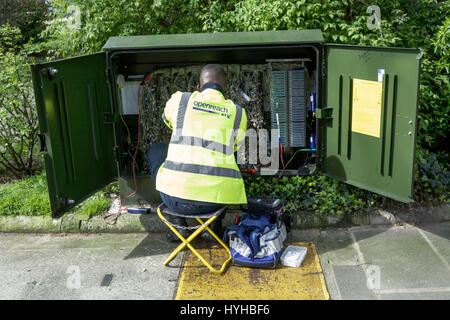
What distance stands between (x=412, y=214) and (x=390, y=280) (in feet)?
3.88

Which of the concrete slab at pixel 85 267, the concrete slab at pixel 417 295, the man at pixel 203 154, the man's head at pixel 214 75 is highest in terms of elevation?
the man's head at pixel 214 75

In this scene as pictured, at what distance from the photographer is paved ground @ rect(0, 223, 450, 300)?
393 cm

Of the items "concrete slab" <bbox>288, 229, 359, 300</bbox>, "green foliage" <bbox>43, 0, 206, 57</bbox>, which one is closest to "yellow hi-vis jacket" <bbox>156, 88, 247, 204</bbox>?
"concrete slab" <bbox>288, 229, 359, 300</bbox>

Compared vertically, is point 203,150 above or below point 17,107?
below

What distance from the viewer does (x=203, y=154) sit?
4055 millimetres

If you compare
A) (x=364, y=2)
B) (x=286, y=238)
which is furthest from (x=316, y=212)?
(x=364, y=2)

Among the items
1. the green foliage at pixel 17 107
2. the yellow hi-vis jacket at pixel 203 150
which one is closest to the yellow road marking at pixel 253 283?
the yellow hi-vis jacket at pixel 203 150

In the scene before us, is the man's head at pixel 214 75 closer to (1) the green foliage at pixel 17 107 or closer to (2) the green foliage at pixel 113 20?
(2) the green foliage at pixel 113 20

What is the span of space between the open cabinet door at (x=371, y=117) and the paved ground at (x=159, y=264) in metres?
0.58

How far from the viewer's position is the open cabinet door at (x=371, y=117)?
400 centimetres

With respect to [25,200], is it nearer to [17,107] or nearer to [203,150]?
[17,107]

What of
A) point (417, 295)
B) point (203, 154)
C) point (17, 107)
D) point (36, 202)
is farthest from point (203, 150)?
point (17, 107)

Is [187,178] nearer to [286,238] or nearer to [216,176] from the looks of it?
[216,176]

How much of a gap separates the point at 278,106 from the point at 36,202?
2722 mm
